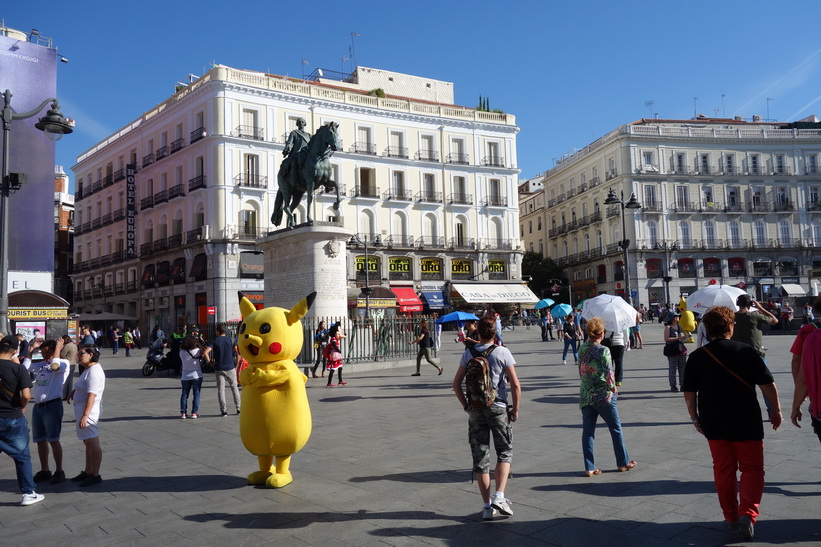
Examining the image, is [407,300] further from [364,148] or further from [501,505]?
[501,505]

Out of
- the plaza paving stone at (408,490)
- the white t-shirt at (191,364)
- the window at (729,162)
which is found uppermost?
the window at (729,162)

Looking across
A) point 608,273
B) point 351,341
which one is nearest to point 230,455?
point 351,341

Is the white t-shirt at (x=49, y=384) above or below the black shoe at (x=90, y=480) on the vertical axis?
above

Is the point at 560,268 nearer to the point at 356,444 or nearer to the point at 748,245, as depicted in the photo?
the point at 748,245

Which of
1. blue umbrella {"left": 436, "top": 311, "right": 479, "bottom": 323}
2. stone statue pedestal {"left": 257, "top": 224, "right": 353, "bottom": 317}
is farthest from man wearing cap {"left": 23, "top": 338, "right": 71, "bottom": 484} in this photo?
blue umbrella {"left": 436, "top": 311, "right": 479, "bottom": 323}

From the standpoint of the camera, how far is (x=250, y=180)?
41.3 meters

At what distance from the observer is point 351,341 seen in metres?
18.6

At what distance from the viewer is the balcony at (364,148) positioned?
148 feet

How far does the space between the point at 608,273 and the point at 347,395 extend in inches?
1820

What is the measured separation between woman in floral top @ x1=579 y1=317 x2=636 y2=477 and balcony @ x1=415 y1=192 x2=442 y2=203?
40.8 meters

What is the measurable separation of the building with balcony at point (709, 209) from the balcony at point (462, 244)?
43.3 feet

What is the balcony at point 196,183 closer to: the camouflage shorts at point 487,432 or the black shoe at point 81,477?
the black shoe at point 81,477

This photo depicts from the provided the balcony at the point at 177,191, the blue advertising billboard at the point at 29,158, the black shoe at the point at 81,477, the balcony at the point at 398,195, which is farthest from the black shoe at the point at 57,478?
the balcony at the point at 398,195

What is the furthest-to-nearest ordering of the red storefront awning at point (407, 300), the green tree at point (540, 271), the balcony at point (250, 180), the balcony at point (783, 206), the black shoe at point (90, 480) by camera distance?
the green tree at point (540, 271), the balcony at point (783, 206), the red storefront awning at point (407, 300), the balcony at point (250, 180), the black shoe at point (90, 480)
